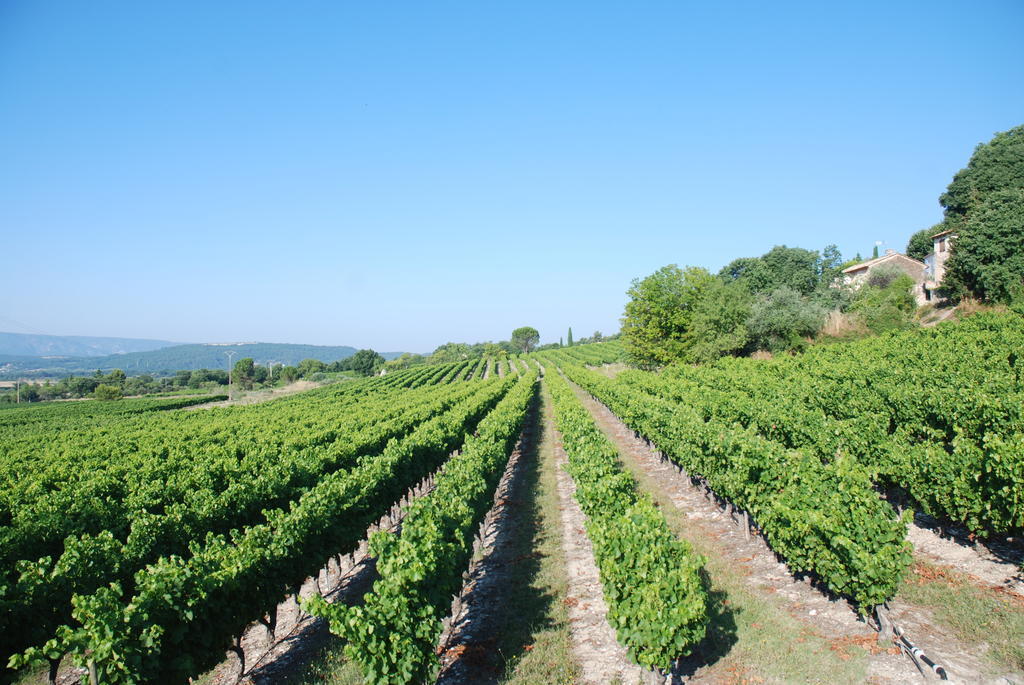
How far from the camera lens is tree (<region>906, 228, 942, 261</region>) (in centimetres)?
6475

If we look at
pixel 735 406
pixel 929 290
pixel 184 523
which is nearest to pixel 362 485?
pixel 184 523

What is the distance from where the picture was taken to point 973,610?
8.39 metres

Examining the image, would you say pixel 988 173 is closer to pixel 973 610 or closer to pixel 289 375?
pixel 973 610

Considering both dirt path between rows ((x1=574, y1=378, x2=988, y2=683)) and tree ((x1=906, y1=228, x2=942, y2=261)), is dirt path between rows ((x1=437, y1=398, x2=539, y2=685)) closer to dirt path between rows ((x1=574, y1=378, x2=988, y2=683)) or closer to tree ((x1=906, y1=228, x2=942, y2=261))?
dirt path between rows ((x1=574, y1=378, x2=988, y2=683))

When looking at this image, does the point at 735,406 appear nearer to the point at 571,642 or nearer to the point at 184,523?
the point at 571,642

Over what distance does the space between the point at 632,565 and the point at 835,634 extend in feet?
11.3

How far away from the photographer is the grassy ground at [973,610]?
731cm

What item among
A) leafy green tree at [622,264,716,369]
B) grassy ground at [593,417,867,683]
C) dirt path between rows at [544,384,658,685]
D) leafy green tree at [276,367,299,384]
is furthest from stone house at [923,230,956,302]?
leafy green tree at [276,367,299,384]

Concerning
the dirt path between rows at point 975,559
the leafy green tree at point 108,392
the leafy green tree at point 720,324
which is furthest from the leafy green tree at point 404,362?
the dirt path between rows at point 975,559

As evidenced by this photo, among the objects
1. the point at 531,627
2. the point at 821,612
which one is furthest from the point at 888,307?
the point at 531,627

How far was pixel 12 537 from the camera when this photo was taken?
11359 millimetres

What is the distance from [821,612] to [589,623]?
149 inches

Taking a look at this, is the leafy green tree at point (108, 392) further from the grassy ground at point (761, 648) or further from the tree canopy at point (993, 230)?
the tree canopy at point (993, 230)

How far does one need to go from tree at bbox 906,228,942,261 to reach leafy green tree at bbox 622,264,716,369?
3119 centimetres
